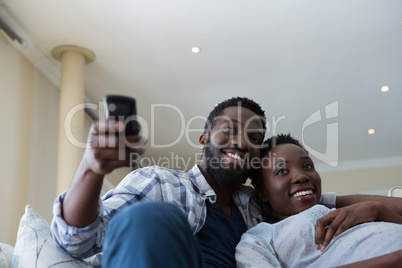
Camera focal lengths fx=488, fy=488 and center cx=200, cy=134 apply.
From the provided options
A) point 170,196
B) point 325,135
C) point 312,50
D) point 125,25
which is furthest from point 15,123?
point 325,135

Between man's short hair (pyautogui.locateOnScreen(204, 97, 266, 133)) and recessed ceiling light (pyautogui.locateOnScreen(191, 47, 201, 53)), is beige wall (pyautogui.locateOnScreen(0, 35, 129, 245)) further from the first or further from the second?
man's short hair (pyautogui.locateOnScreen(204, 97, 266, 133))

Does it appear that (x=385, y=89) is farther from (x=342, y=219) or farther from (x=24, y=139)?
(x=342, y=219)

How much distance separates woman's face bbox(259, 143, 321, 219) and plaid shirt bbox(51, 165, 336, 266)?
0.25ft

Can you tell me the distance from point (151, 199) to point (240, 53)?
2909 millimetres

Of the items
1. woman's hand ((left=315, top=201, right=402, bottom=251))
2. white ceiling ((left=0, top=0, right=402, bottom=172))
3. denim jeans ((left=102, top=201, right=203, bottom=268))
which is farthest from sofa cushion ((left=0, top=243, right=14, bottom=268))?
white ceiling ((left=0, top=0, right=402, bottom=172))

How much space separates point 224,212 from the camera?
1.41 m

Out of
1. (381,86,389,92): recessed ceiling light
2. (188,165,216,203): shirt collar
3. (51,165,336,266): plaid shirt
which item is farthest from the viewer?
(381,86,389,92): recessed ceiling light

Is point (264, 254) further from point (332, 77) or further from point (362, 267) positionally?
point (332, 77)

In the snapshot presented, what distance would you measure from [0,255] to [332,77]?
3756 mm

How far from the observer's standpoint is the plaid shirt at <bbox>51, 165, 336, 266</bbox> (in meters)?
0.94

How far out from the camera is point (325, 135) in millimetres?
5555

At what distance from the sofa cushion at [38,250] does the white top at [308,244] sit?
39 cm

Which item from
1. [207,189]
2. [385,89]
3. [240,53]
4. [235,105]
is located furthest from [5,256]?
[385,89]

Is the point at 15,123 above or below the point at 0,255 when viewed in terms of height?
above
